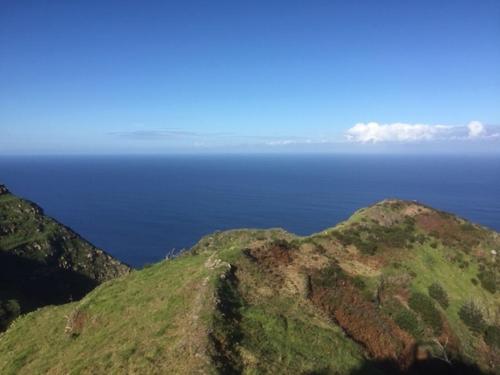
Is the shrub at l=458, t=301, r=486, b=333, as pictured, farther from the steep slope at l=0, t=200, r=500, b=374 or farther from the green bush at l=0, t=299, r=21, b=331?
the green bush at l=0, t=299, r=21, b=331

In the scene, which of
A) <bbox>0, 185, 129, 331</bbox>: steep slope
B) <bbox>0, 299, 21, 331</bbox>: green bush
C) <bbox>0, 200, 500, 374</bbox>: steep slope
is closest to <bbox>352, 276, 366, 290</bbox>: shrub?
<bbox>0, 200, 500, 374</bbox>: steep slope

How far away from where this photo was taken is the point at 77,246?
113 metres

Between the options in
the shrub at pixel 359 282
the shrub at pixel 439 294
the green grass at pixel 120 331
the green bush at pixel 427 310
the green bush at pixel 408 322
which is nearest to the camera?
the green grass at pixel 120 331

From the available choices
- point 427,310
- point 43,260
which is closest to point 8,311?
point 43,260

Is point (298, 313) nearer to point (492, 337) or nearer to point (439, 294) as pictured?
point (439, 294)

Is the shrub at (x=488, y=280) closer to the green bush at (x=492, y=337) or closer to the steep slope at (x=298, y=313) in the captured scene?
the steep slope at (x=298, y=313)

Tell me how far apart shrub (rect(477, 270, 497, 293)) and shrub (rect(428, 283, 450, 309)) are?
6.62 meters

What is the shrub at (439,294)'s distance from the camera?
43.1 m

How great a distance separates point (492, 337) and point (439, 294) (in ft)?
19.8

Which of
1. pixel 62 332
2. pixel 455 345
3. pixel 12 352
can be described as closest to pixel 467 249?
pixel 455 345

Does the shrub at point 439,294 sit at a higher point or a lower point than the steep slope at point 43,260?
higher

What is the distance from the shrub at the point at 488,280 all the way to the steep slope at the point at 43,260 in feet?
244

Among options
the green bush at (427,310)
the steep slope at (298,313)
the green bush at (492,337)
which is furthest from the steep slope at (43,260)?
the green bush at (492,337)

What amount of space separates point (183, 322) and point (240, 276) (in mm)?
9012
